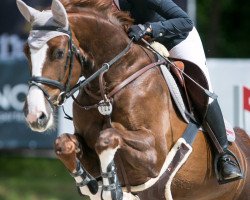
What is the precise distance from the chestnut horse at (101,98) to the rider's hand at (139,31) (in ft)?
0.22

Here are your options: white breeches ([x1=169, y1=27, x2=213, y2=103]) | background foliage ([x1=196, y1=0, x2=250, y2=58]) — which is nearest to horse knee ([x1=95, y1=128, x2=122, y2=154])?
white breeches ([x1=169, y1=27, x2=213, y2=103])

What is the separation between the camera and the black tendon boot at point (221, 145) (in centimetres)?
Result: 731

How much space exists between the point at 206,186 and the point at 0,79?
19.5 ft

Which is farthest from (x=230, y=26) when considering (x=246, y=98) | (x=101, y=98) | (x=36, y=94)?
(x=36, y=94)

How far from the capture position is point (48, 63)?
6211mm

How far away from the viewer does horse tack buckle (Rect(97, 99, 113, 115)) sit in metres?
6.56

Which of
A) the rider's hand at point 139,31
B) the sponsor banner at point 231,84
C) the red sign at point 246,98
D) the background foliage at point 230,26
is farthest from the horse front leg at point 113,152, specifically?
the background foliage at point 230,26

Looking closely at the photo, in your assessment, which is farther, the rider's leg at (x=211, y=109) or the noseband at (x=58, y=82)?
the rider's leg at (x=211, y=109)

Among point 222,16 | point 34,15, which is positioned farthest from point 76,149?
point 222,16

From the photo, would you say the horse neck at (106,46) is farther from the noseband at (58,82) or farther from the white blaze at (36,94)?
the white blaze at (36,94)

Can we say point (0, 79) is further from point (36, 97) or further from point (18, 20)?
point (36, 97)

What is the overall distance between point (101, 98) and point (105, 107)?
0.30ft

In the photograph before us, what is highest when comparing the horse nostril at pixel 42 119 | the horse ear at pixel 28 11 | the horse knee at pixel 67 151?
the horse ear at pixel 28 11

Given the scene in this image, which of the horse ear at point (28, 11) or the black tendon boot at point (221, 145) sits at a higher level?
the horse ear at point (28, 11)
